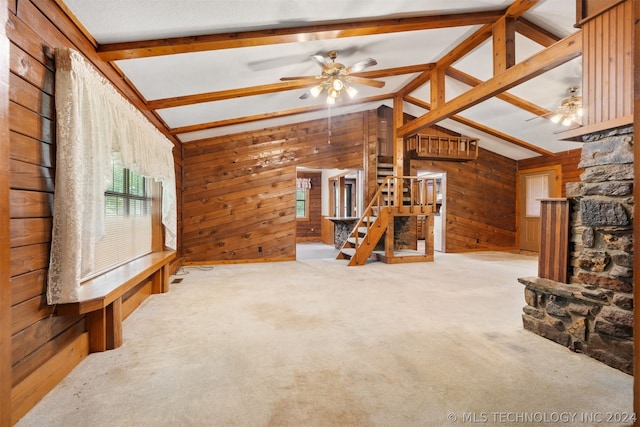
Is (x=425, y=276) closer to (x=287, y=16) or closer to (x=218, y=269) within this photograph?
(x=218, y=269)

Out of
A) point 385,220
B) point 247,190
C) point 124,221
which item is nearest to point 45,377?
point 124,221

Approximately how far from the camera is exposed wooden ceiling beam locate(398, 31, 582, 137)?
2.84 m

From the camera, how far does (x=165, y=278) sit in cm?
378

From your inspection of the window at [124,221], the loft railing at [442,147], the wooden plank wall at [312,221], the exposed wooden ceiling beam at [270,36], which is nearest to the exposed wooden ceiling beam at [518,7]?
the exposed wooden ceiling beam at [270,36]

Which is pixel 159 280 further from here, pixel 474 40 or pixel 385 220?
pixel 474 40

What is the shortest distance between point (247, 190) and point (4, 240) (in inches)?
183

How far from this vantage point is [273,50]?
3074 mm

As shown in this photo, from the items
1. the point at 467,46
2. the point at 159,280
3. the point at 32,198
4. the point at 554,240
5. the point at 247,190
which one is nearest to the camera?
the point at 32,198

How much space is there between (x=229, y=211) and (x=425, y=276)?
3846 millimetres

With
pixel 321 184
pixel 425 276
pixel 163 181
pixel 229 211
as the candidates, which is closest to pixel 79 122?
pixel 163 181

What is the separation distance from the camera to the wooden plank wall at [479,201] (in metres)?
7.53

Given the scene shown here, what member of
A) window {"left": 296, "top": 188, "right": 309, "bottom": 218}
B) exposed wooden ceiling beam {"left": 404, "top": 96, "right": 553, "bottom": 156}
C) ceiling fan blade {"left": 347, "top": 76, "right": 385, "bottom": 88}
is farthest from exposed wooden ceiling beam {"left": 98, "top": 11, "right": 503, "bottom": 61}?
window {"left": 296, "top": 188, "right": 309, "bottom": 218}

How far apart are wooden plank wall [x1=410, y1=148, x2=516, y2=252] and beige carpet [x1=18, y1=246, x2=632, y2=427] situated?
4384 mm

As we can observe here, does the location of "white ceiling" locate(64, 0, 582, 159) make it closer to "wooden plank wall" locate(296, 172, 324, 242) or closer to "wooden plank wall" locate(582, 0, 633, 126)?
"wooden plank wall" locate(582, 0, 633, 126)
